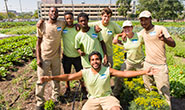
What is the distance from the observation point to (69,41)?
12.1 feet

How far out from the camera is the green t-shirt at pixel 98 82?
264 centimetres

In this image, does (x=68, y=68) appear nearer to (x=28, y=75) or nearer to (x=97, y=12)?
(x=28, y=75)

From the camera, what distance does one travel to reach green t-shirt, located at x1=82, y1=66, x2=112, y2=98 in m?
2.64

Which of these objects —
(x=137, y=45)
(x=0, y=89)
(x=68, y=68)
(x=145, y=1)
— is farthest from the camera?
(x=145, y=1)

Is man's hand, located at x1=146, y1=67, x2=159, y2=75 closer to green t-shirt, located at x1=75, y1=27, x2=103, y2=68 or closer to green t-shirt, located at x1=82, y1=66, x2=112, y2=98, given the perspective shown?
green t-shirt, located at x1=82, y1=66, x2=112, y2=98

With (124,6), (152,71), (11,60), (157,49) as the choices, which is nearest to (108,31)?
(157,49)

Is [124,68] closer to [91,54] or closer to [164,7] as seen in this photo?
[91,54]

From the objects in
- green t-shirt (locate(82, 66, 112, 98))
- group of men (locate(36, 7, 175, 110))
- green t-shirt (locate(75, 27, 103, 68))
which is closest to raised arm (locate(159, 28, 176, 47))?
group of men (locate(36, 7, 175, 110))

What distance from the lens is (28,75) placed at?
236 inches

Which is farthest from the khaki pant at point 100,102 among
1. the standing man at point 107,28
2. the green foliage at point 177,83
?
the green foliage at point 177,83

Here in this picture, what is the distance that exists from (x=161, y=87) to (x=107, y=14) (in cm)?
212

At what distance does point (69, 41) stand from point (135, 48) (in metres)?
1.67

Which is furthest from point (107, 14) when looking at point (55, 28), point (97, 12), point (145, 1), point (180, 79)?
point (97, 12)

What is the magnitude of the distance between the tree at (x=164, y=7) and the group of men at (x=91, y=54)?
54752mm
